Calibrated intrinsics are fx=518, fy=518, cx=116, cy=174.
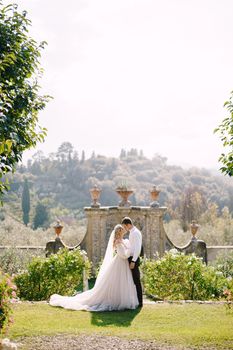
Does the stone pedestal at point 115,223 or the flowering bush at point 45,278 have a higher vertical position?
the stone pedestal at point 115,223

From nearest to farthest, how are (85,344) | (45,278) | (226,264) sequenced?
(85,344) → (45,278) → (226,264)

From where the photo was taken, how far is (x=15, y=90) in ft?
30.3

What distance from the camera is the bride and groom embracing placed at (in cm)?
1042

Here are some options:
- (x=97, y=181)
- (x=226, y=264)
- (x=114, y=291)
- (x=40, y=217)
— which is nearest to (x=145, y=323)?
(x=114, y=291)

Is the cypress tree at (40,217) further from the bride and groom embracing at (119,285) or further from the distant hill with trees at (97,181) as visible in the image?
the bride and groom embracing at (119,285)

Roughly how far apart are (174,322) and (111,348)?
2.05 metres

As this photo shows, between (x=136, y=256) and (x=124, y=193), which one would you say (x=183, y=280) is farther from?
(x=124, y=193)

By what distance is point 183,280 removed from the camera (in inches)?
485

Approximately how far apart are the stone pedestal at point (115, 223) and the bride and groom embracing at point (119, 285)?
885 centimetres

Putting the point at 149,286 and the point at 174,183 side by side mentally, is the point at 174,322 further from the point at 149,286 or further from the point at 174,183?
the point at 174,183

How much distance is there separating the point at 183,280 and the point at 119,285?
2.37 m

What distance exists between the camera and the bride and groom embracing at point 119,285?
1042 cm

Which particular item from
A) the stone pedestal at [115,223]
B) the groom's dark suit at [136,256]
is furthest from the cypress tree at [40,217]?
the groom's dark suit at [136,256]

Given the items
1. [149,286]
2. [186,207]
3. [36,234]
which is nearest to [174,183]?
[186,207]
